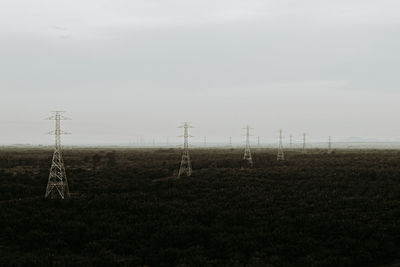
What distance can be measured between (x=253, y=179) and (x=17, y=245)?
25869mm

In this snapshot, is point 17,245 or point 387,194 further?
point 387,194

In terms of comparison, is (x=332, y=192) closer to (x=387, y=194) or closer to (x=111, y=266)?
(x=387, y=194)

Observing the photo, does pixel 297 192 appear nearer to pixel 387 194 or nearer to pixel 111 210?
pixel 387 194

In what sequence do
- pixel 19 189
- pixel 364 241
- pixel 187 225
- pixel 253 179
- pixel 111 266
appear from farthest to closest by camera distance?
pixel 253 179, pixel 19 189, pixel 187 225, pixel 364 241, pixel 111 266

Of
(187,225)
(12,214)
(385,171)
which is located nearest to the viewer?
(187,225)

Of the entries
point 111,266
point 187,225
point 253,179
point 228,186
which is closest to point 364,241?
point 187,225

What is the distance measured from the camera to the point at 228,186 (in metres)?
33.8

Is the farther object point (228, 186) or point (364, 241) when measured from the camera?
point (228, 186)

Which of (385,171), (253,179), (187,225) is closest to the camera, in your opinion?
(187,225)

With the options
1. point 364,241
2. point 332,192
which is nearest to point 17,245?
point 364,241

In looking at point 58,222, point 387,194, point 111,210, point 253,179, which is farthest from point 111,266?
point 253,179

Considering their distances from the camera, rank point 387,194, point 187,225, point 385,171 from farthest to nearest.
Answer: point 385,171 → point 387,194 → point 187,225

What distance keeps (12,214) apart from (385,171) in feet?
128

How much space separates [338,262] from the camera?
539 inches
